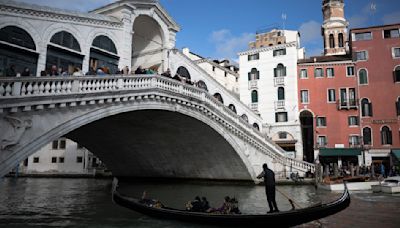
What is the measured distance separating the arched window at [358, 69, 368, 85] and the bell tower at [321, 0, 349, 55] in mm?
8675

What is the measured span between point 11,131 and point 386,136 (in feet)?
72.0

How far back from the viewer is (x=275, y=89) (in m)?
25.5

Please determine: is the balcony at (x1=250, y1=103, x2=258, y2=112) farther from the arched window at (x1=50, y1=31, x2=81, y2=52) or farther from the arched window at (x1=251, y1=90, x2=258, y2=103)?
the arched window at (x1=50, y1=31, x2=81, y2=52)

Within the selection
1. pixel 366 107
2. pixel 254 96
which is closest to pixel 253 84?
pixel 254 96

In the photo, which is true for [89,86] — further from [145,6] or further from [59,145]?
[59,145]

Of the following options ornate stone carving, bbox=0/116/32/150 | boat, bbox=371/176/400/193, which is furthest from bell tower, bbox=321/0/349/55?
ornate stone carving, bbox=0/116/32/150

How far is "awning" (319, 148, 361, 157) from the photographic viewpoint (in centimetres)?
2291

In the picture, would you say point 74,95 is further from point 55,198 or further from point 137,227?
point 55,198

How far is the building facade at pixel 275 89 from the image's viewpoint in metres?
24.6

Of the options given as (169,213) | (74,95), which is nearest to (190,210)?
(169,213)

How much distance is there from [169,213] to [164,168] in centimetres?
1363

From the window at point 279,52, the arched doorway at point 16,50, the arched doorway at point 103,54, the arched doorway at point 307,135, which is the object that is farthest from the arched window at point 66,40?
the arched doorway at point 307,135

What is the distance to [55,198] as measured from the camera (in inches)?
559

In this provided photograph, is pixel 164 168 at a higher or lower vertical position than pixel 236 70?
lower
